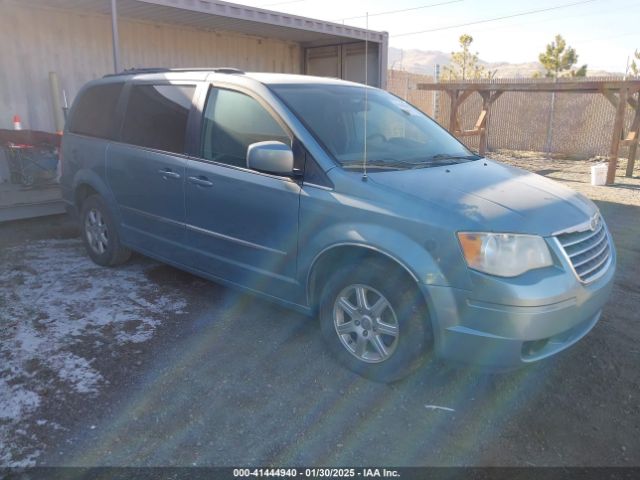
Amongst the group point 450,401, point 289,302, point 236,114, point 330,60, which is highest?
point 330,60

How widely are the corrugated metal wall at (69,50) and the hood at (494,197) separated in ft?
24.0

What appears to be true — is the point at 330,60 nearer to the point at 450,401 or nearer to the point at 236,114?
the point at 236,114

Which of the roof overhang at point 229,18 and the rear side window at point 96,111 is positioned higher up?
the roof overhang at point 229,18

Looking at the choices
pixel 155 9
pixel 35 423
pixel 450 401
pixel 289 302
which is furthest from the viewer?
pixel 155 9

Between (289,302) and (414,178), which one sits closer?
(414,178)

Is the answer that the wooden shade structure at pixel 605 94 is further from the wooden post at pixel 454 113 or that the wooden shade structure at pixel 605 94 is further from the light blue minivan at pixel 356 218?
the light blue minivan at pixel 356 218

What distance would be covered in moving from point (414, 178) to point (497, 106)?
16.0 meters

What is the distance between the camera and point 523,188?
10.8 ft

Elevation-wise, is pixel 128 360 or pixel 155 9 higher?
pixel 155 9

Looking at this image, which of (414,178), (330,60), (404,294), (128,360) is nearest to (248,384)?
(128,360)

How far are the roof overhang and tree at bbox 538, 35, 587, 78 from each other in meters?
26.9

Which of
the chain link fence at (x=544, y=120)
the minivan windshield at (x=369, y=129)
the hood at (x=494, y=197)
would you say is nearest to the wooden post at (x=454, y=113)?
the chain link fence at (x=544, y=120)

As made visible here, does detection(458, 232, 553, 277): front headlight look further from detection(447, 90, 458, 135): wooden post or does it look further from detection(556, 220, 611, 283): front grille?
detection(447, 90, 458, 135): wooden post

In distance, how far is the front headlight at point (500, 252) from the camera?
2.70 m
